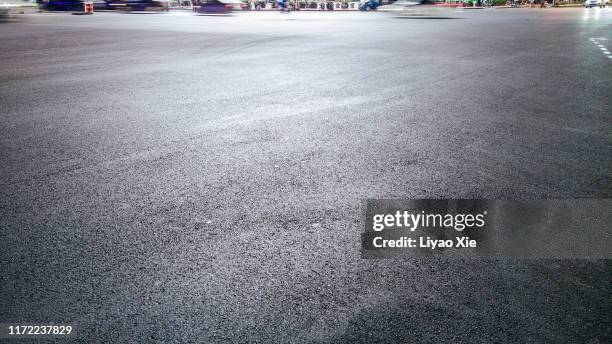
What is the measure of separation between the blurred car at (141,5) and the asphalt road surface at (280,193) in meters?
37.9

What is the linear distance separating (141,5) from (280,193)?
4668 cm

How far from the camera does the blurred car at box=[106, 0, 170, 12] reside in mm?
45156

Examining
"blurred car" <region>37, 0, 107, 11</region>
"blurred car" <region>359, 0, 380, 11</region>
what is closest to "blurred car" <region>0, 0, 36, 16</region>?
"blurred car" <region>37, 0, 107, 11</region>

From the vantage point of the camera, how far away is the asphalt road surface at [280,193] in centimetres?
278

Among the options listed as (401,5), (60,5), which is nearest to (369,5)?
(401,5)

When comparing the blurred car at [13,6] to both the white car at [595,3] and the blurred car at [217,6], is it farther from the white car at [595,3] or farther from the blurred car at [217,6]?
the white car at [595,3]

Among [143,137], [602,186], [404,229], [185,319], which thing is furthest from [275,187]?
[602,186]

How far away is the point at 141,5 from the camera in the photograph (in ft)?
150

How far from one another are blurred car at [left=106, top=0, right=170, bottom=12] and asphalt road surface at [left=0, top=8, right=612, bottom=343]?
3794 centimetres

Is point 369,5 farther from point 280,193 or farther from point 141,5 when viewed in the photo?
point 280,193

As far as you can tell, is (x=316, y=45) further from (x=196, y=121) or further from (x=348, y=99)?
(x=196, y=121)

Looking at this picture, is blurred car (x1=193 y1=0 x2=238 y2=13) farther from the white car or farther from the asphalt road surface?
the white car

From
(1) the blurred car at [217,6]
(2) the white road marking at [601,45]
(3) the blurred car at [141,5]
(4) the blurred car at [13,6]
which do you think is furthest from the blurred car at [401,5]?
(4) the blurred car at [13,6]

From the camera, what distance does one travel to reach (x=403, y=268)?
329 cm
